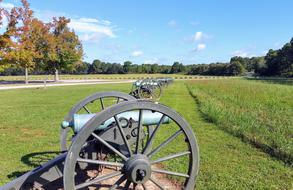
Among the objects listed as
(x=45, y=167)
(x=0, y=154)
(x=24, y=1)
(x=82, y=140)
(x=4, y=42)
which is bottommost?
(x=0, y=154)

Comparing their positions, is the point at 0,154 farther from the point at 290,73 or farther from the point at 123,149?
the point at 290,73

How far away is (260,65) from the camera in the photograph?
8675cm

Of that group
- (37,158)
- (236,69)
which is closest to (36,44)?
(37,158)

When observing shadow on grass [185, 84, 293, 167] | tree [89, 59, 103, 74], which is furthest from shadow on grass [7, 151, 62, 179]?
tree [89, 59, 103, 74]

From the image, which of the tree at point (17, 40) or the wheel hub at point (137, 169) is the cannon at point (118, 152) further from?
the tree at point (17, 40)

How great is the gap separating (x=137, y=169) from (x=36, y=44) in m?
35.4

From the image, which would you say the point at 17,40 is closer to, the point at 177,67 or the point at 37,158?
the point at 37,158

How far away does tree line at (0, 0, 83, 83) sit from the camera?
19.2 metres

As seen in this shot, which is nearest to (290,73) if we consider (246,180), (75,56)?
(75,56)

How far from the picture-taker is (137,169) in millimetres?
3275

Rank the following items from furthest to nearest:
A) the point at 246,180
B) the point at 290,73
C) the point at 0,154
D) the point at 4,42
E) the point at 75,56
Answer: the point at 290,73, the point at 75,56, the point at 4,42, the point at 0,154, the point at 246,180

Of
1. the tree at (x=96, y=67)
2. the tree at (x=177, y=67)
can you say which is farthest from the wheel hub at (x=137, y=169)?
the tree at (x=177, y=67)

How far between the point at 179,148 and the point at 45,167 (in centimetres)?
353

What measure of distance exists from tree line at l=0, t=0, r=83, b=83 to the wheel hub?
1661cm
